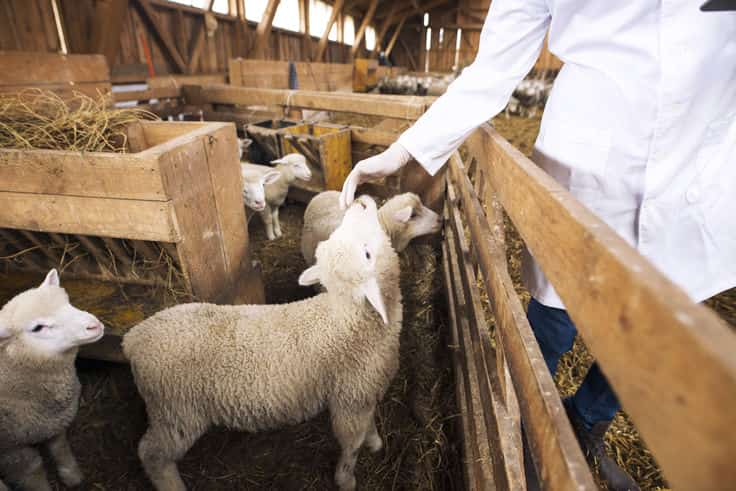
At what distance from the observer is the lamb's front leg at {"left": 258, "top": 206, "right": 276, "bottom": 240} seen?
353cm

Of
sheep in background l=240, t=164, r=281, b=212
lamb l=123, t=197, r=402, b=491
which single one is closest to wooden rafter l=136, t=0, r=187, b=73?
sheep in background l=240, t=164, r=281, b=212

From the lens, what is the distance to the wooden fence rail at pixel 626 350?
0.26m

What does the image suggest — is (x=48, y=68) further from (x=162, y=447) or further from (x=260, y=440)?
(x=260, y=440)

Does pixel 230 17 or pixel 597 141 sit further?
pixel 230 17

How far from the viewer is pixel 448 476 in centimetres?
168

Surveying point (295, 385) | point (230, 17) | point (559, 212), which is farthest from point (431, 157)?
point (230, 17)

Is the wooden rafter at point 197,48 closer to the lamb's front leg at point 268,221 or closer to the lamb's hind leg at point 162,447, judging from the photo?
the lamb's front leg at point 268,221

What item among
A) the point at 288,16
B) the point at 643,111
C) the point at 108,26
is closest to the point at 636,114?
the point at 643,111

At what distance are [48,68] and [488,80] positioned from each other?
2.93m

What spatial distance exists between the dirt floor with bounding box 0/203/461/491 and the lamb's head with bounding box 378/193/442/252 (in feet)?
2.47

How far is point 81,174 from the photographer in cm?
147

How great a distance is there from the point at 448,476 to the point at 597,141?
1.55 meters

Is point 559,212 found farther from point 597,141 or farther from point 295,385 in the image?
point 295,385

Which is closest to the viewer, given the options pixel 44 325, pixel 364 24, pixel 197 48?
pixel 44 325
